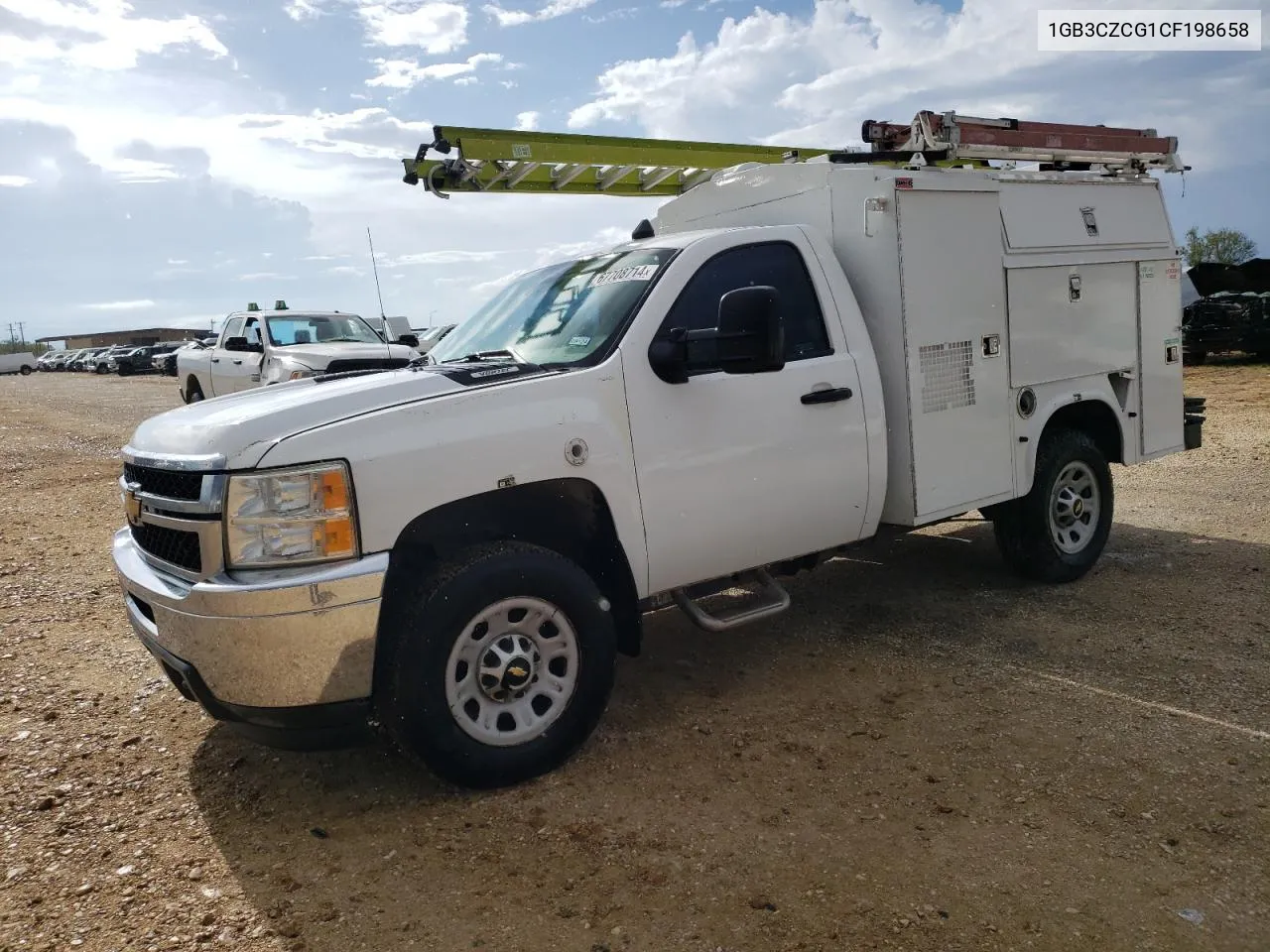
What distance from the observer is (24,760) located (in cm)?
389

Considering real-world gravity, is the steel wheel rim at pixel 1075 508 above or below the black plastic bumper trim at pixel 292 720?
below

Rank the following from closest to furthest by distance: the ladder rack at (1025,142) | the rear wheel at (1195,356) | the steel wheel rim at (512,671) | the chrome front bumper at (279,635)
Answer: the chrome front bumper at (279,635), the steel wheel rim at (512,671), the ladder rack at (1025,142), the rear wheel at (1195,356)

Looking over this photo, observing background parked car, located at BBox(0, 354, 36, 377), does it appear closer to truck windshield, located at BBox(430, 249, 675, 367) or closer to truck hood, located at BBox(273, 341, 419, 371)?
truck hood, located at BBox(273, 341, 419, 371)

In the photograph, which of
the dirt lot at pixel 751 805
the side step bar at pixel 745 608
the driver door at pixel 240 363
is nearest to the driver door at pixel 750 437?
the side step bar at pixel 745 608

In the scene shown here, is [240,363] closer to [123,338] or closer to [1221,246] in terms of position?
[1221,246]

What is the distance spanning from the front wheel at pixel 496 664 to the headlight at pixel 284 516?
1.34 feet

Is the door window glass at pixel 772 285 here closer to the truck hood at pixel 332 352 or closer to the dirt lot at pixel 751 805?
the dirt lot at pixel 751 805

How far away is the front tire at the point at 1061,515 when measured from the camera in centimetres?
560

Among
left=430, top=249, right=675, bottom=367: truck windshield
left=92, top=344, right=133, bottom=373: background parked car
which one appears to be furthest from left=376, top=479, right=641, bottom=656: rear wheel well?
left=92, top=344, right=133, bottom=373: background parked car

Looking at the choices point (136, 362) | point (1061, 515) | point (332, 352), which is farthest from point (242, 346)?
point (136, 362)

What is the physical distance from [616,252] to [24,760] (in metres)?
3.29

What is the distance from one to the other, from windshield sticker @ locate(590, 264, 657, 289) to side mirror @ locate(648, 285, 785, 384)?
38cm

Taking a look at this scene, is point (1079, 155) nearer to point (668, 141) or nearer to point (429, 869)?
point (668, 141)

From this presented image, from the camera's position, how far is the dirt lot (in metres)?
2.76
